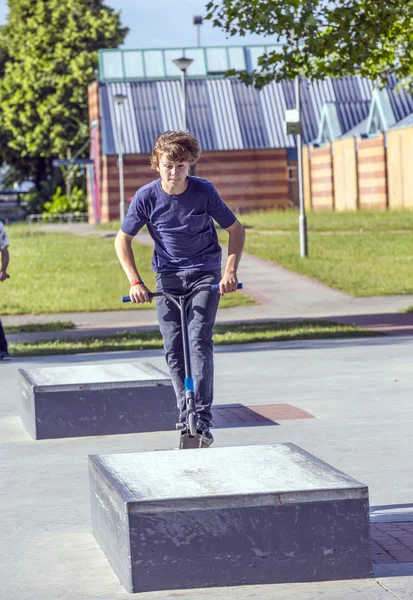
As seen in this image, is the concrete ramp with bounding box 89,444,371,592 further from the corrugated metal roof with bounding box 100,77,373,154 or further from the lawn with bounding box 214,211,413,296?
the corrugated metal roof with bounding box 100,77,373,154

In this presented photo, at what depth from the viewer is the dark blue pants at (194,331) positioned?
7.46m

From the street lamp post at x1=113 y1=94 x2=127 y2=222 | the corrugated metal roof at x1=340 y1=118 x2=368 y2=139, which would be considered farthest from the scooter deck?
the corrugated metal roof at x1=340 y1=118 x2=368 y2=139

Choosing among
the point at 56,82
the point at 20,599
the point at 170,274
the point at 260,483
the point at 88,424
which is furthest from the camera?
the point at 56,82

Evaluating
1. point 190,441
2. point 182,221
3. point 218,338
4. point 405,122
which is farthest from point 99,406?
point 405,122

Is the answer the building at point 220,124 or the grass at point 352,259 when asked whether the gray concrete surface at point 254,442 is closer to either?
the grass at point 352,259

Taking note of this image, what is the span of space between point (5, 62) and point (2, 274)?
69.5 metres

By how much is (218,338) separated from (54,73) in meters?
59.9

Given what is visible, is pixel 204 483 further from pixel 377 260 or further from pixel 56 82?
pixel 56 82

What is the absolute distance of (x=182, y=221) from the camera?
24.0 ft

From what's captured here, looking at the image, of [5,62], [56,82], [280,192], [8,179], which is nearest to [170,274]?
[280,192]

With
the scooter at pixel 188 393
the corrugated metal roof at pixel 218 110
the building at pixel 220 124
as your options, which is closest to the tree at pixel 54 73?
the building at pixel 220 124

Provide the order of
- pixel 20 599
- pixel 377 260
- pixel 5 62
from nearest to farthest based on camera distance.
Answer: pixel 20 599 < pixel 377 260 < pixel 5 62

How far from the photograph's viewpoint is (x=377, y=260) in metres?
28.3

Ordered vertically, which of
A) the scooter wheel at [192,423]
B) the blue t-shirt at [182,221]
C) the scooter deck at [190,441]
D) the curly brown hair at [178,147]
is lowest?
the scooter deck at [190,441]
